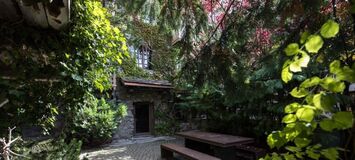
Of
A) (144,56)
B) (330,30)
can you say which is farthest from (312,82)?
(144,56)

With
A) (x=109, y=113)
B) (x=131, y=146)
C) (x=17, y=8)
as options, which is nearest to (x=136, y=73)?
(x=109, y=113)

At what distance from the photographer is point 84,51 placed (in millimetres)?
2963

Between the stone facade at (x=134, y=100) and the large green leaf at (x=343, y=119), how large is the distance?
1011 cm

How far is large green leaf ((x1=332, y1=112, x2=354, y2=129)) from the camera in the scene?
27.1 inches

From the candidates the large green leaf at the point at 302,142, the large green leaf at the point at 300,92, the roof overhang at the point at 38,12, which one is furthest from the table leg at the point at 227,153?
the large green leaf at the point at 300,92

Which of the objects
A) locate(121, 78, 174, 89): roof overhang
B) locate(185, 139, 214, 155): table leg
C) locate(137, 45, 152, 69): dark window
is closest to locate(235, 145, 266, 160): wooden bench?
locate(185, 139, 214, 155): table leg

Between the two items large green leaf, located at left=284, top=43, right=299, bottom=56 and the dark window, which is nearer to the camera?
large green leaf, located at left=284, top=43, right=299, bottom=56

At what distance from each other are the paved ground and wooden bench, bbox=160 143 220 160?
1.02 ft

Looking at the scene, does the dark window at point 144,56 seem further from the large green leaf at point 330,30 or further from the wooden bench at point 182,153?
the large green leaf at point 330,30

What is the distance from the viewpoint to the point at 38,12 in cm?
240

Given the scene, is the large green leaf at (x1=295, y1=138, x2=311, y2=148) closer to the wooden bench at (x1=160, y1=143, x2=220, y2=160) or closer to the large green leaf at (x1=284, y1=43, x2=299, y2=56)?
the large green leaf at (x1=284, y1=43, x2=299, y2=56)

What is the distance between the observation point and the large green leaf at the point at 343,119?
2.26 ft

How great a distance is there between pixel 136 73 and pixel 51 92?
8.34 metres

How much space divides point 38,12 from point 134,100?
905cm
